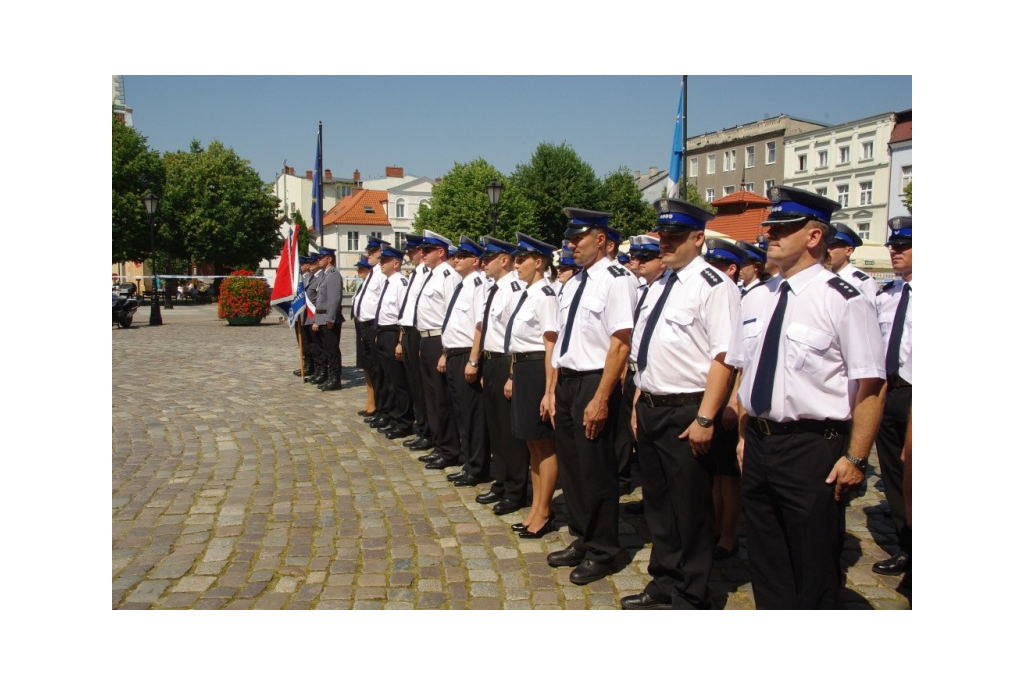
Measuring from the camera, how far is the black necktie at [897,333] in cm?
479

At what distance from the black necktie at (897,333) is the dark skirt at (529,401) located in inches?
90.6

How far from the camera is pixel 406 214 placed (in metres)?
78.2

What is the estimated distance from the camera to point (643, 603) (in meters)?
4.09

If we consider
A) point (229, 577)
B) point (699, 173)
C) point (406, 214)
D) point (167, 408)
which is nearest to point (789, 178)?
point (699, 173)

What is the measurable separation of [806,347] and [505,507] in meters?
3.12

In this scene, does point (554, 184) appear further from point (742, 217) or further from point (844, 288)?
point (844, 288)

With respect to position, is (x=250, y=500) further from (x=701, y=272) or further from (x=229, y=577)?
(x=701, y=272)

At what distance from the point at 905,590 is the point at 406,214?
76.6 meters

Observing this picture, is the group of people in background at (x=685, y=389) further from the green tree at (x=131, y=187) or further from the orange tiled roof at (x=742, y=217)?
the green tree at (x=131, y=187)

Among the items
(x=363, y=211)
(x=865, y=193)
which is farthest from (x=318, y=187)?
(x=363, y=211)

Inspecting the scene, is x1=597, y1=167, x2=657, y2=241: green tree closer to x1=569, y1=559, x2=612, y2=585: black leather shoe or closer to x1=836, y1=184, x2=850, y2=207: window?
x1=836, y1=184, x2=850, y2=207: window

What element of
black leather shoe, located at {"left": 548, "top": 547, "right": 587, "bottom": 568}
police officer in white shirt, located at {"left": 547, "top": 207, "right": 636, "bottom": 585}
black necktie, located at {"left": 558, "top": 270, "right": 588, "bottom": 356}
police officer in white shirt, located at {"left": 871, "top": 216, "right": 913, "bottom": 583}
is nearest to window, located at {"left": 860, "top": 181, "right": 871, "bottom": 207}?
police officer in white shirt, located at {"left": 871, "top": 216, "right": 913, "bottom": 583}

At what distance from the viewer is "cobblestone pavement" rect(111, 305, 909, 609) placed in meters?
4.26

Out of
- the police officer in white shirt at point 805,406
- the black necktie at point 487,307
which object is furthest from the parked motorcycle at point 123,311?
the police officer in white shirt at point 805,406
